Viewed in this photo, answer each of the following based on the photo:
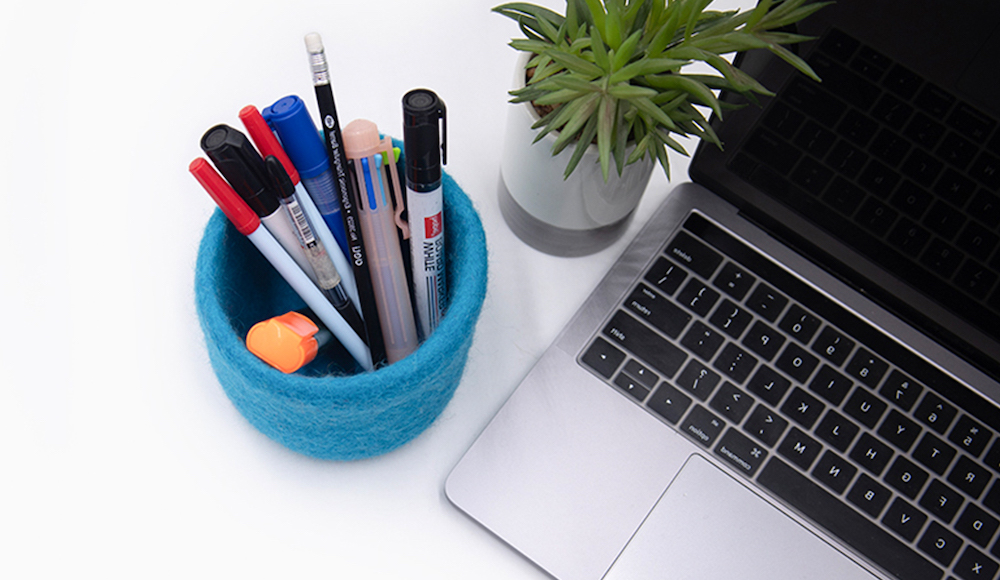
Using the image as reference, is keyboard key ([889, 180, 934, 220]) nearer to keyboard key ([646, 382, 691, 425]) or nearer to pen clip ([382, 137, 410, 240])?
keyboard key ([646, 382, 691, 425])

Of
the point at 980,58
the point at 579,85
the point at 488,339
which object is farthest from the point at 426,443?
the point at 980,58

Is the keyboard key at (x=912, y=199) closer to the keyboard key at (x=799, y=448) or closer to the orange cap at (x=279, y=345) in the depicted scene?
the keyboard key at (x=799, y=448)

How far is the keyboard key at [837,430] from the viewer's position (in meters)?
0.40

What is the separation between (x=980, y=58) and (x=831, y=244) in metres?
0.12

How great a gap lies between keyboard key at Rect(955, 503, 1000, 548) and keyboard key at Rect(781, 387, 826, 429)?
0.08 m

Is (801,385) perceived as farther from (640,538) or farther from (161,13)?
A: (161,13)

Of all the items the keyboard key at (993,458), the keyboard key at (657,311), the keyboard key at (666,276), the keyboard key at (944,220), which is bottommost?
the keyboard key at (657,311)

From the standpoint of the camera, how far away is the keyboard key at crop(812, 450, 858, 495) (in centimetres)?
39

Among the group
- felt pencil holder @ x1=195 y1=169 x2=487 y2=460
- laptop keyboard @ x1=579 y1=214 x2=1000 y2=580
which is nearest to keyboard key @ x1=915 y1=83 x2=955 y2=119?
laptop keyboard @ x1=579 y1=214 x2=1000 y2=580

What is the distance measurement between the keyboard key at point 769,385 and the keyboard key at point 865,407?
0.03 m

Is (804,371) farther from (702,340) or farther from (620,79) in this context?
(620,79)

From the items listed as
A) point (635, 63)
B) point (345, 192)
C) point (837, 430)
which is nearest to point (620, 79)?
point (635, 63)

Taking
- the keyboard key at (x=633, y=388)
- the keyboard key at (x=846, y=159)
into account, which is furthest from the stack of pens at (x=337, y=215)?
the keyboard key at (x=846, y=159)

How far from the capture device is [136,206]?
1.41ft
